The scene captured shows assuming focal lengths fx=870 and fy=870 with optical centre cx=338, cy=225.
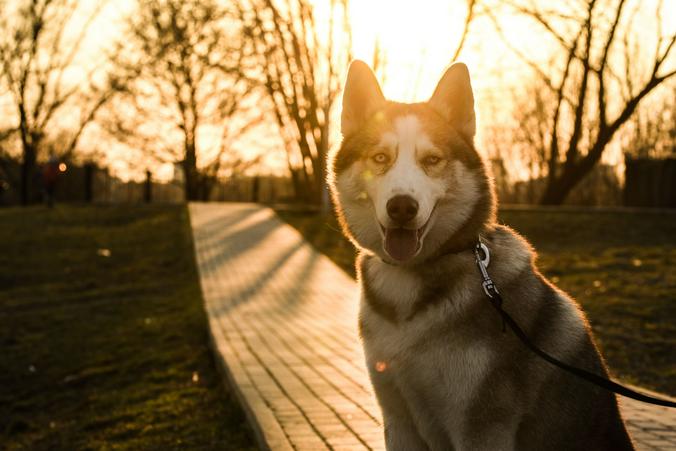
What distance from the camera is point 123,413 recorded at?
764 cm

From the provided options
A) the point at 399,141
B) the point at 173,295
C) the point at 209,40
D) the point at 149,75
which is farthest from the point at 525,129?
the point at 399,141

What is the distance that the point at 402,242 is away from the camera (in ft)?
12.0

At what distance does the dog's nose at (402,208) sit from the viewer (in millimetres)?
3498

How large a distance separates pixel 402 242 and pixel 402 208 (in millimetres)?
199

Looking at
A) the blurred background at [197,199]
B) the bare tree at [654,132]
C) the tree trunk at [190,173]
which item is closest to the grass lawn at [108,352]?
the blurred background at [197,199]

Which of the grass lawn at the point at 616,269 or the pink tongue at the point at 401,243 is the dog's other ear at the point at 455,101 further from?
the grass lawn at the point at 616,269

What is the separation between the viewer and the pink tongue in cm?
363

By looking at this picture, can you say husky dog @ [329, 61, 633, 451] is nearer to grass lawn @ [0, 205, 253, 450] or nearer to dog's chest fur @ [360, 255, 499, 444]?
dog's chest fur @ [360, 255, 499, 444]

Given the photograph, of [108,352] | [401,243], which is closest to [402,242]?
[401,243]

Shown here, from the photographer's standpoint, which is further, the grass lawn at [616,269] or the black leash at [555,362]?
the grass lawn at [616,269]

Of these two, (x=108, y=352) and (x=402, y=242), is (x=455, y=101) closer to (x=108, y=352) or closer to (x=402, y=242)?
(x=402, y=242)

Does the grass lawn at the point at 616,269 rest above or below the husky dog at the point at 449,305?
below

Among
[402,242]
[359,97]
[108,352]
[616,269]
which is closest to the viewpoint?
[402,242]

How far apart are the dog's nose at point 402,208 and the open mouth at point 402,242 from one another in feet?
0.29
